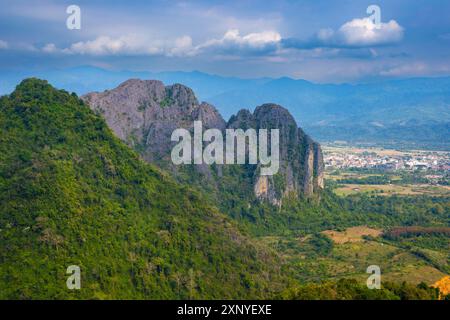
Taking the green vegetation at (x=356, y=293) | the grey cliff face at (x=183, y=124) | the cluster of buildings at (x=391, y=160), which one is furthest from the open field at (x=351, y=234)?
the cluster of buildings at (x=391, y=160)

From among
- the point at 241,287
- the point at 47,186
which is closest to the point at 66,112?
the point at 47,186

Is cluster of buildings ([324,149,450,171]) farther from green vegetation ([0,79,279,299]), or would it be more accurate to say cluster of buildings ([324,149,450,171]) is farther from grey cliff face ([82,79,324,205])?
green vegetation ([0,79,279,299])

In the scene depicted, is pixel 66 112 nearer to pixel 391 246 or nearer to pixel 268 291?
pixel 268 291

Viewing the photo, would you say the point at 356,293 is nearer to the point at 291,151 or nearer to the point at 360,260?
the point at 360,260

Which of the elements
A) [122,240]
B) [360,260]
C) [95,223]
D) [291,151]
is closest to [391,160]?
[291,151]

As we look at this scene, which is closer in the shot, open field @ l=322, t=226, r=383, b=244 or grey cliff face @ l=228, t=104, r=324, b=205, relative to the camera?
open field @ l=322, t=226, r=383, b=244

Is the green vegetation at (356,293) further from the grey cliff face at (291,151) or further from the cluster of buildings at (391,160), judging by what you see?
the cluster of buildings at (391,160)

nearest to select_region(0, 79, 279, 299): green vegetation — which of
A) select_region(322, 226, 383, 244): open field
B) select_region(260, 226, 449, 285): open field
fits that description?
select_region(260, 226, 449, 285): open field

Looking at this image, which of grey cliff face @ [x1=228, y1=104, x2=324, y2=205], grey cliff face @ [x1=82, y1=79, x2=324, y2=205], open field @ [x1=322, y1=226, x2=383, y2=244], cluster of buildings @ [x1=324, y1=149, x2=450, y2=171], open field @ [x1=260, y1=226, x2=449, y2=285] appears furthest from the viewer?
cluster of buildings @ [x1=324, y1=149, x2=450, y2=171]
